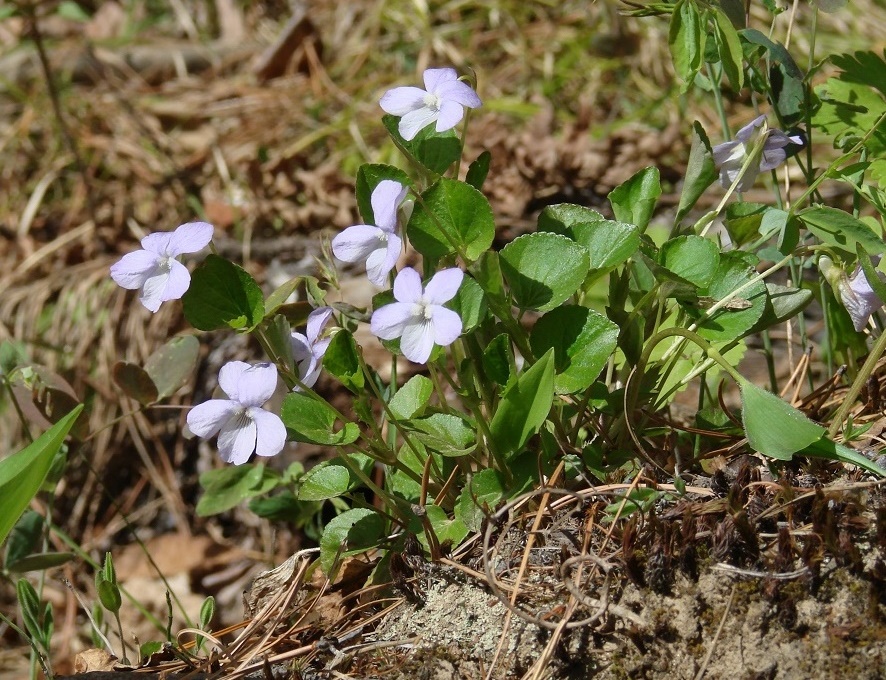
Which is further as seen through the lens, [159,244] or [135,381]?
[135,381]

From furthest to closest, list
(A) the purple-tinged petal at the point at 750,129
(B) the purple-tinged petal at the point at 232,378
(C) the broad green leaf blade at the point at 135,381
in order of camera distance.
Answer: (C) the broad green leaf blade at the point at 135,381 < (A) the purple-tinged petal at the point at 750,129 < (B) the purple-tinged petal at the point at 232,378

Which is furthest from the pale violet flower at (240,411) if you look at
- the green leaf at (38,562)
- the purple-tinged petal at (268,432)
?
the green leaf at (38,562)

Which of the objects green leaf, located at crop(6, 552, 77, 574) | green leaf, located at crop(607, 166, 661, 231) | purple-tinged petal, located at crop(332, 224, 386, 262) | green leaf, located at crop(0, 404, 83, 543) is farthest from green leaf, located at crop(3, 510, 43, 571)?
green leaf, located at crop(607, 166, 661, 231)

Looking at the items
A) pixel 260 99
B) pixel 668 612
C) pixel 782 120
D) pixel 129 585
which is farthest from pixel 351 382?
pixel 260 99

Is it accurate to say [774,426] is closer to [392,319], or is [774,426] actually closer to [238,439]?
[392,319]

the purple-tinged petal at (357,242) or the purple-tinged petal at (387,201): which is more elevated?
the purple-tinged petal at (387,201)

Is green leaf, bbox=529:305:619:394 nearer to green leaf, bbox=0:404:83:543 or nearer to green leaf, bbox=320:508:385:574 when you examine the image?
green leaf, bbox=320:508:385:574

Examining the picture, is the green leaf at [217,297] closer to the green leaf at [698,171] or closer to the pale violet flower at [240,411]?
the pale violet flower at [240,411]

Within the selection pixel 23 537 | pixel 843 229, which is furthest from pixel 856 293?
pixel 23 537
